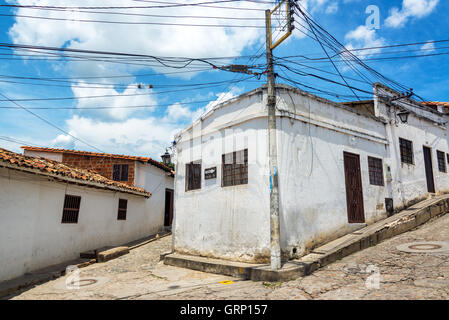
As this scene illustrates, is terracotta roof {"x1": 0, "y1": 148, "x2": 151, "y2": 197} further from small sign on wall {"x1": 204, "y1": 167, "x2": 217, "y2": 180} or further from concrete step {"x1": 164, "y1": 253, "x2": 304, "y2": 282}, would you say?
small sign on wall {"x1": 204, "y1": 167, "x2": 217, "y2": 180}

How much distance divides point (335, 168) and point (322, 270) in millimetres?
3476

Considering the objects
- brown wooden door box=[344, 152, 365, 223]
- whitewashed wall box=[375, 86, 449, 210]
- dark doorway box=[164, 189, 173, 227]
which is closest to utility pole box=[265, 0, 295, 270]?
brown wooden door box=[344, 152, 365, 223]

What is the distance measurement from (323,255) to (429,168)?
9704 millimetres

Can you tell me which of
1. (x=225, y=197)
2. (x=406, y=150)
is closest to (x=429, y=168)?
(x=406, y=150)

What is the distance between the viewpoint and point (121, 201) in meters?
15.2

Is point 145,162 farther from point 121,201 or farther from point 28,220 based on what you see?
point 28,220

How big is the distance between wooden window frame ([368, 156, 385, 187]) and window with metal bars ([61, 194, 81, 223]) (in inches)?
434

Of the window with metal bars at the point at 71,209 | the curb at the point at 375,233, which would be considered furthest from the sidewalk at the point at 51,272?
the curb at the point at 375,233

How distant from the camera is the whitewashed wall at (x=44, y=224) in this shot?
827cm

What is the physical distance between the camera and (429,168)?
14.0 m

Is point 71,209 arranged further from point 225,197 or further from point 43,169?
point 225,197

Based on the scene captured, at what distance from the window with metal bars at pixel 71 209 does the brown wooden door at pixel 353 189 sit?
32.5ft

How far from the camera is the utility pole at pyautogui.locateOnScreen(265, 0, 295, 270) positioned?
7062mm
